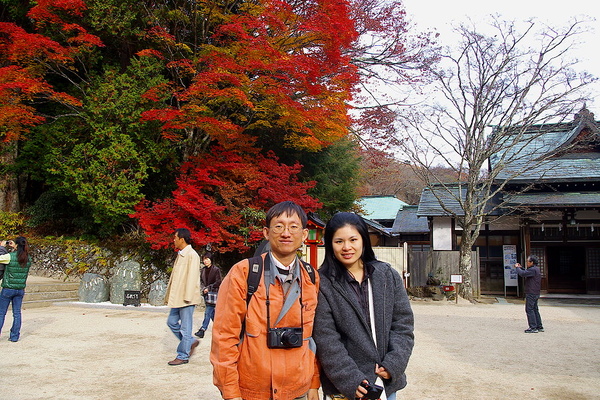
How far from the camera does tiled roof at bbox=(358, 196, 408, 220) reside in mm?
29133

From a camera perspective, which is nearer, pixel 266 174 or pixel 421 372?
pixel 421 372

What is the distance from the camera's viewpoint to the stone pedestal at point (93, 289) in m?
12.1

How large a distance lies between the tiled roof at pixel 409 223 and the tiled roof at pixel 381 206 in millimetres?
3415

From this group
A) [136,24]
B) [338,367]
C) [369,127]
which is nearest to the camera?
[338,367]

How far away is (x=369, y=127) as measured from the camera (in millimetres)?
16453

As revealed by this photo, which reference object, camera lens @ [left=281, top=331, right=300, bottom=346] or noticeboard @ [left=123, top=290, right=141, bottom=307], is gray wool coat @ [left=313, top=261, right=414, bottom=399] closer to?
camera lens @ [left=281, top=331, right=300, bottom=346]

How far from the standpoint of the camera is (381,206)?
3055 centimetres

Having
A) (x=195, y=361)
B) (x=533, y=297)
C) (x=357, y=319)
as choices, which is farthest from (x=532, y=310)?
(x=357, y=319)

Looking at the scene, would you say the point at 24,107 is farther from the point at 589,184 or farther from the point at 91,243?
the point at 589,184

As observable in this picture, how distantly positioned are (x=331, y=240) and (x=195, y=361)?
421cm

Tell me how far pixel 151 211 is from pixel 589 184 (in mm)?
14840

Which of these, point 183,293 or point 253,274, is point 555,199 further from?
point 253,274

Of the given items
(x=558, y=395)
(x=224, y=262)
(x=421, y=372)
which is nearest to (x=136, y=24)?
(x=224, y=262)

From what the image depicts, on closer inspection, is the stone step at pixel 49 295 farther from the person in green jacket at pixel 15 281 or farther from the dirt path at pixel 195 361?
the person in green jacket at pixel 15 281
